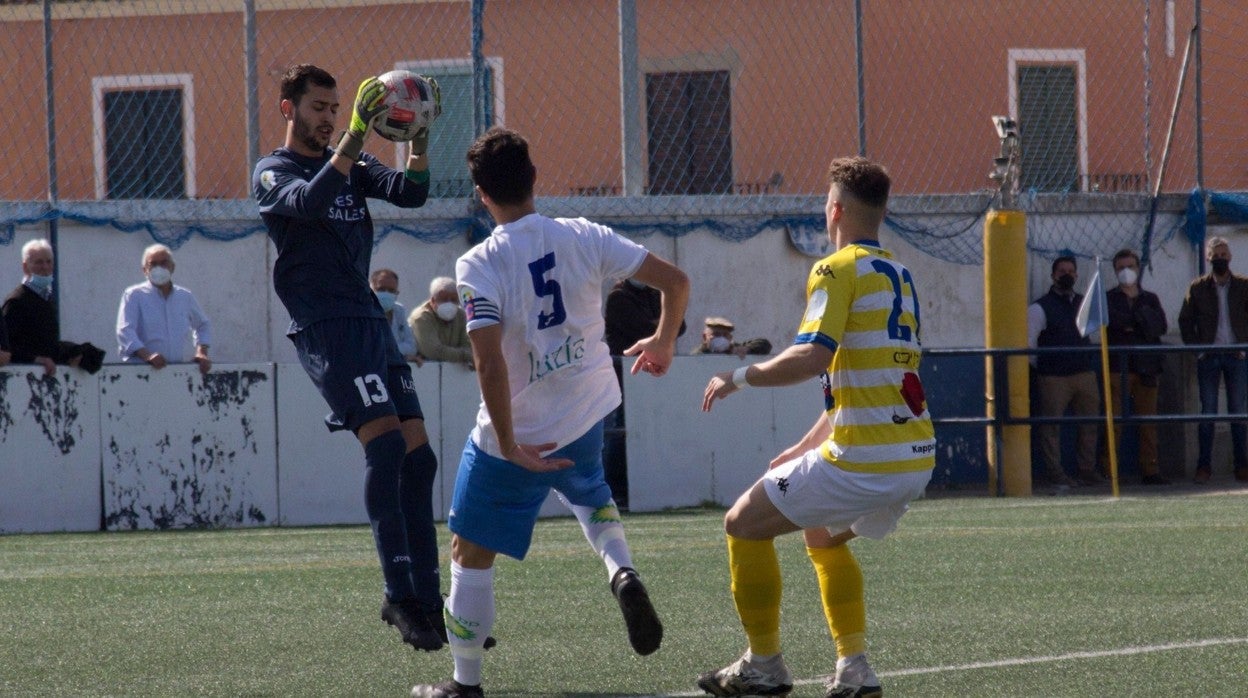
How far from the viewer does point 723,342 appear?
14.2 m

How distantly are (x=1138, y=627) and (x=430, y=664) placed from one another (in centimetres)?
267

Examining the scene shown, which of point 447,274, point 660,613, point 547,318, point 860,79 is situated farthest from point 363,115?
point 860,79

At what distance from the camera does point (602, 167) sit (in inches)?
613

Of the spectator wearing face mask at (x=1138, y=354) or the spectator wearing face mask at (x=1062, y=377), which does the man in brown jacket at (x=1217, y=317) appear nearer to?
the spectator wearing face mask at (x=1138, y=354)

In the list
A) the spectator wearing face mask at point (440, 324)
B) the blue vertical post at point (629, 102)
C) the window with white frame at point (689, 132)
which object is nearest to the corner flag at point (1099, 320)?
the window with white frame at point (689, 132)

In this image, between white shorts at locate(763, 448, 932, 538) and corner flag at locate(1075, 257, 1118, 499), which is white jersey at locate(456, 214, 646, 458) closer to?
white shorts at locate(763, 448, 932, 538)

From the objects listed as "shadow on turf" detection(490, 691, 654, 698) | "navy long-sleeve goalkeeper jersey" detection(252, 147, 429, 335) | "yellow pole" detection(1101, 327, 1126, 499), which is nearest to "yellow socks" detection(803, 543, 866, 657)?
"shadow on turf" detection(490, 691, 654, 698)

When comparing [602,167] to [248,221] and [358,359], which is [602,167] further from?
[358,359]

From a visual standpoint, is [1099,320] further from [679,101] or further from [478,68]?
[478,68]

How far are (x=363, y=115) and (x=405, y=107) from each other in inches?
6.5

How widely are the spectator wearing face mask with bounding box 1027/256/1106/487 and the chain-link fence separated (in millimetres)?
1029

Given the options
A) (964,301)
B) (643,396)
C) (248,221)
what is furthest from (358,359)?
(964,301)

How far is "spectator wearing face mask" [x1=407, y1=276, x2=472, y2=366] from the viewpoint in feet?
44.2

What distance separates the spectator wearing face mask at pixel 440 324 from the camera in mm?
13469
